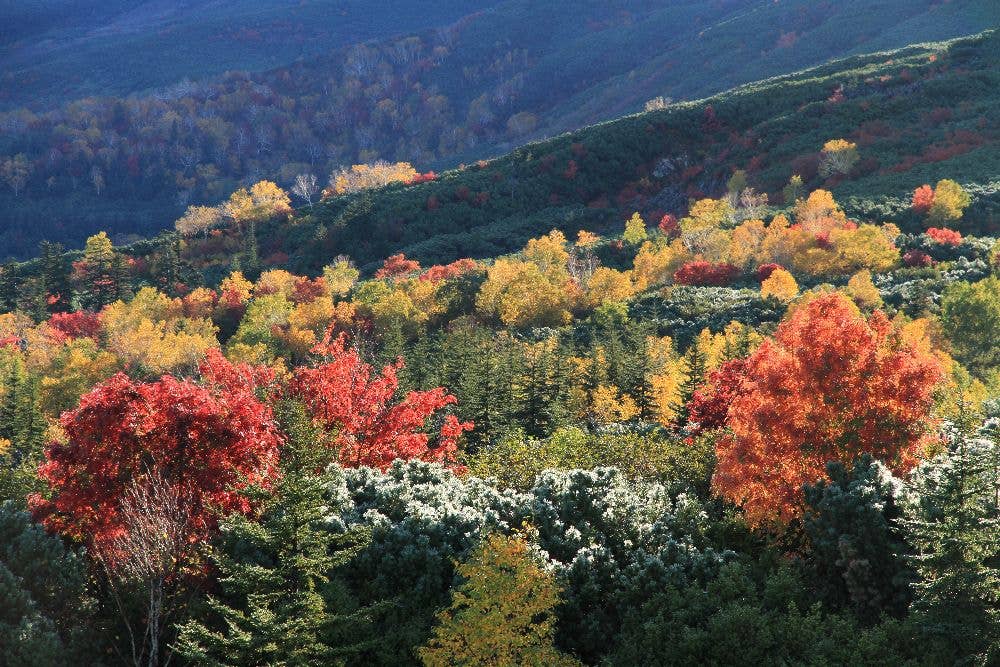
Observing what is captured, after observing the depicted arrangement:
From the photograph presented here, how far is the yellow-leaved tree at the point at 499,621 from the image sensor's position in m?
14.7

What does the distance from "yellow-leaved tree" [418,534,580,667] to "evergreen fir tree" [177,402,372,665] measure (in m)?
1.83

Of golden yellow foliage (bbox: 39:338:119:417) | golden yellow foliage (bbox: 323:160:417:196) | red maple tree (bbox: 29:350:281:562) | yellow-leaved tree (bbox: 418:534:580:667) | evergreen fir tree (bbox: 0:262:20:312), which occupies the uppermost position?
red maple tree (bbox: 29:350:281:562)

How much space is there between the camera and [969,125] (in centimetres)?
11250

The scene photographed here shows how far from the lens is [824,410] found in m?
19.7

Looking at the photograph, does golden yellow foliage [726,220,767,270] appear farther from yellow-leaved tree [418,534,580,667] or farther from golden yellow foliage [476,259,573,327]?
yellow-leaved tree [418,534,580,667]

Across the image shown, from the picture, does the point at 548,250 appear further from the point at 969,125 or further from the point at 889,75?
the point at 889,75

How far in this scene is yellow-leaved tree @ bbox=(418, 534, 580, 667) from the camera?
48.1ft

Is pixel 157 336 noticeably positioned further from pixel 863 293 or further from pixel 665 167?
pixel 665 167

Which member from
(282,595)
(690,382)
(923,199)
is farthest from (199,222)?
(282,595)

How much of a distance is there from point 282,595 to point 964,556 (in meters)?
12.5

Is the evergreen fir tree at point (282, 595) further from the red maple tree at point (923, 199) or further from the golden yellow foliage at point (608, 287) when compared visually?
the red maple tree at point (923, 199)

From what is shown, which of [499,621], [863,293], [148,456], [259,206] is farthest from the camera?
[259,206]

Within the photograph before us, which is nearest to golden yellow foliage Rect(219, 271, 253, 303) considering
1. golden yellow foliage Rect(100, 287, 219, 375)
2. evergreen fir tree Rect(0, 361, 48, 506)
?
golden yellow foliage Rect(100, 287, 219, 375)

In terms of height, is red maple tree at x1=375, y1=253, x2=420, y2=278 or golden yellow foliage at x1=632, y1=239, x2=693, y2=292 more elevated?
golden yellow foliage at x1=632, y1=239, x2=693, y2=292
